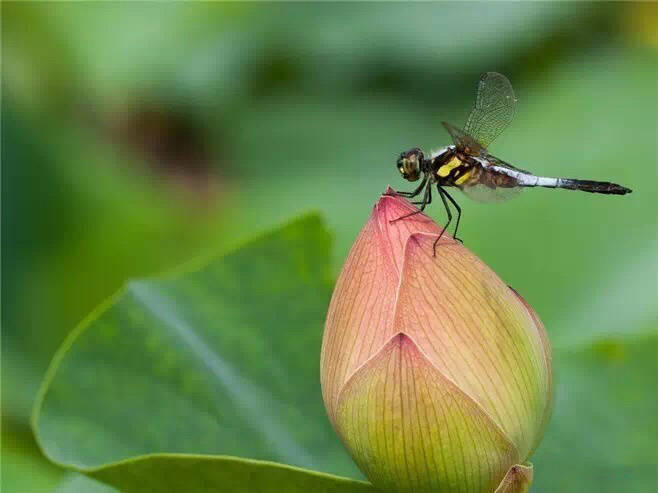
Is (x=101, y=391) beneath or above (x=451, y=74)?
beneath

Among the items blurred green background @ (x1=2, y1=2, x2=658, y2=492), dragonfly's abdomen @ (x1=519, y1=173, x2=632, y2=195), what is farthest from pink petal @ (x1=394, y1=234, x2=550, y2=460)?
blurred green background @ (x1=2, y1=2, x2=658, y2=492)

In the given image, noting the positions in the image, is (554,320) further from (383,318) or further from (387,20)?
(387,20)

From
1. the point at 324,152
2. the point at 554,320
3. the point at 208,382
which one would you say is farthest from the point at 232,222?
the point at 208,382

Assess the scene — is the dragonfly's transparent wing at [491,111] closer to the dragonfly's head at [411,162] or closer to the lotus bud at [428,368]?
the dragonfly's head at [411,162]

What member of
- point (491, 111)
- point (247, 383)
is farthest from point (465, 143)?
point (247, 383)

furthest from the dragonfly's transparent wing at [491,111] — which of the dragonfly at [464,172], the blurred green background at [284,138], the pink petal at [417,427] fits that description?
the blurred green background at [284,138]

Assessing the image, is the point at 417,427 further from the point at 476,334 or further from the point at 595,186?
the point at 595,186

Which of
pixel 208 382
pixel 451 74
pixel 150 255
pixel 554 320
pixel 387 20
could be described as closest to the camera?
pixel 208 382
